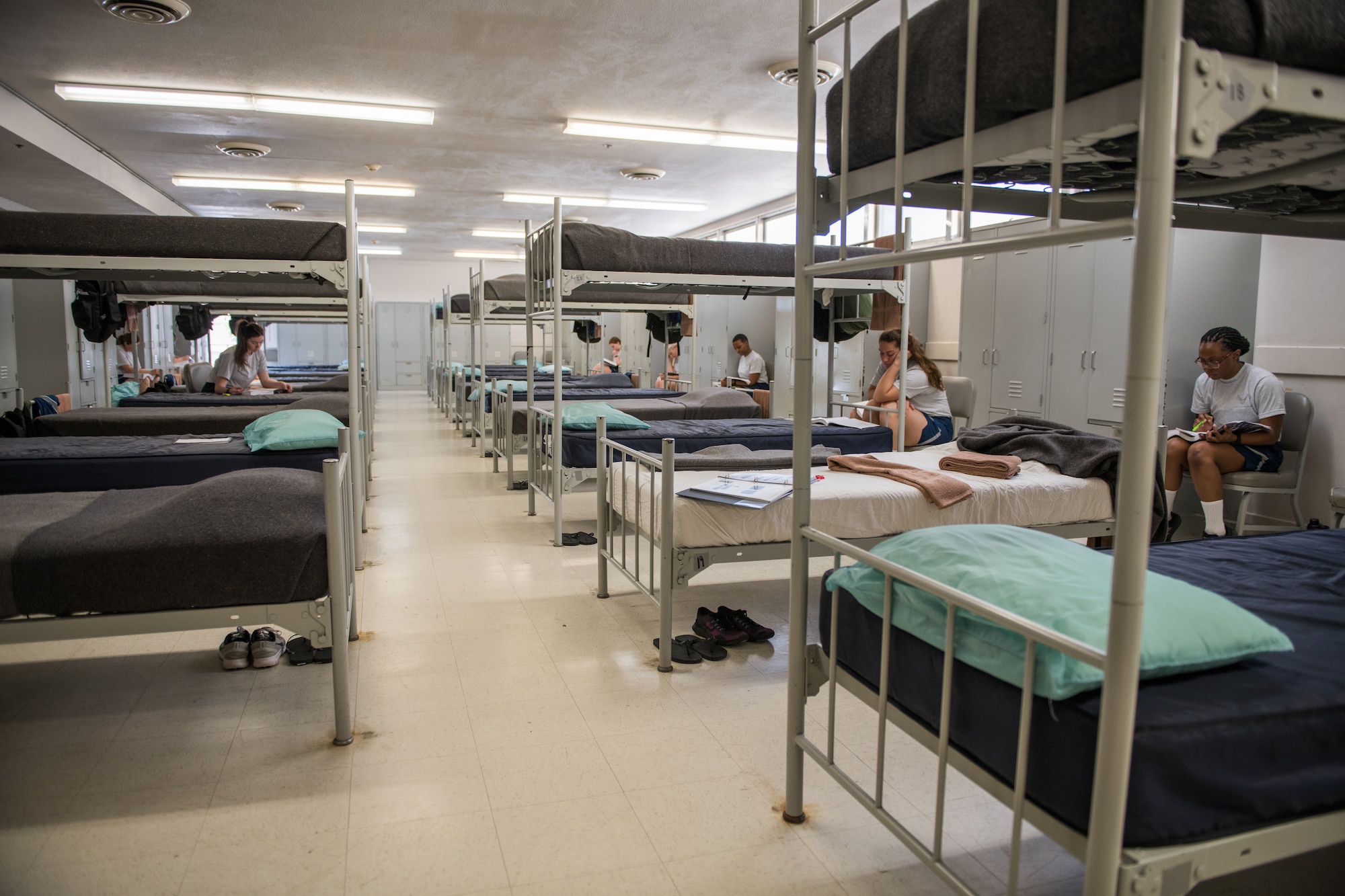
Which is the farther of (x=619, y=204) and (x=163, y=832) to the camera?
(x=619, y=204)

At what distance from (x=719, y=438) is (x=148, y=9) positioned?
4.23 m

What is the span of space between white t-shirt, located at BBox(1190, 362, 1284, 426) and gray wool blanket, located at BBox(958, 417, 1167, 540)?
106cm

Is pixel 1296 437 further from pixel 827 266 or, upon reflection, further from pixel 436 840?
pixel 436 840

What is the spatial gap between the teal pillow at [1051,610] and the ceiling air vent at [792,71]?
4.84 m

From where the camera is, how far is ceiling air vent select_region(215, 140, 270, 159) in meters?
7.85

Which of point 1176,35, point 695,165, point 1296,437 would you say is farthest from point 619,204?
point 1176,35

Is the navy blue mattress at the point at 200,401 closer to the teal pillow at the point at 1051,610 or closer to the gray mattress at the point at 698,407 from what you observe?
the gray mattress at the point at 698,407

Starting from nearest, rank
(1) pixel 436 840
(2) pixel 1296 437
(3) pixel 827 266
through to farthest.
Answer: (3) pixel 827 266 < (1) pixel 436 840 < (2) pixel 1296 437

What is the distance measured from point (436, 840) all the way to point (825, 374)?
7.66 meters

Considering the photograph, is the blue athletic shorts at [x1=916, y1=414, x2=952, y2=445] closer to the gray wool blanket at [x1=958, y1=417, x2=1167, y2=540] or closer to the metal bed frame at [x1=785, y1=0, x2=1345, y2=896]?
the gray wool blanket at [x1=958, y1=417, x2=1167, y2=540]

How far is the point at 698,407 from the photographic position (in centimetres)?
→ 762

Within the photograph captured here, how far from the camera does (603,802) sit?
90.7 inches

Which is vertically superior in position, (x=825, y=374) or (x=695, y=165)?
(x=695, y=165)

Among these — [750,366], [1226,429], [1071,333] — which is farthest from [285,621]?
[750,366]
